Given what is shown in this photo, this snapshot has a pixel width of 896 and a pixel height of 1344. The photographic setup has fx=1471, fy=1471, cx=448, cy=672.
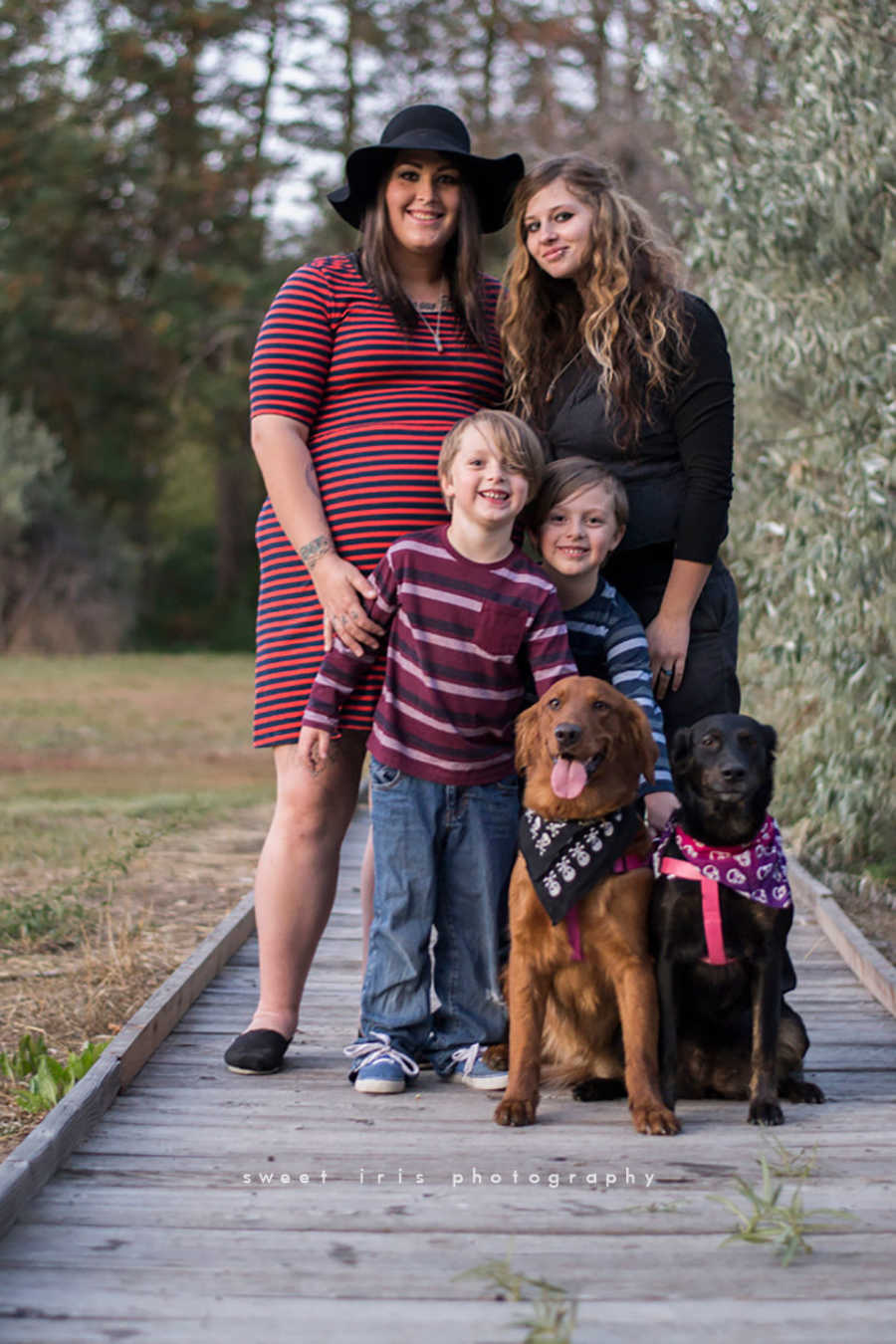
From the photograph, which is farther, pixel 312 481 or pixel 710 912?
pixel 312 481

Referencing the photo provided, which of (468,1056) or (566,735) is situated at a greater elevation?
(566,735)

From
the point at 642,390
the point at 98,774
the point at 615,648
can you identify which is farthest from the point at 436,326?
the point at 98,774

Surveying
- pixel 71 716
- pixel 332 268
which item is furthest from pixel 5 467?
pixel 332 268

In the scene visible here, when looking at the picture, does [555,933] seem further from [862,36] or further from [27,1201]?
[862,36]

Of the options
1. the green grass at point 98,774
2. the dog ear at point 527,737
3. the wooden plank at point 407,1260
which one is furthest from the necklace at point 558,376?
the green grass at point 98,774

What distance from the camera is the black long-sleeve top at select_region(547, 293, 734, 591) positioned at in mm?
3639

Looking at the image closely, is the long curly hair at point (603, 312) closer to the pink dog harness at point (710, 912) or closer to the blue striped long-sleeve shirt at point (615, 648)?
the blue striped long-sleeve shirt at point (615, 648)

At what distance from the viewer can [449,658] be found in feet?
11.6

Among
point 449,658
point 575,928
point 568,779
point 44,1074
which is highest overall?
point 449,658

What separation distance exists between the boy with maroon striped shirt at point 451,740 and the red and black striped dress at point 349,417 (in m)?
0.13

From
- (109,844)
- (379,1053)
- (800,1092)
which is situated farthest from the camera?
(109,844)

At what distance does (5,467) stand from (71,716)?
10501 mm

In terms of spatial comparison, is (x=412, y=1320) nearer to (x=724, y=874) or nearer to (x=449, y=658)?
(x=724, y=874)

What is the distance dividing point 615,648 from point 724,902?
679mm
